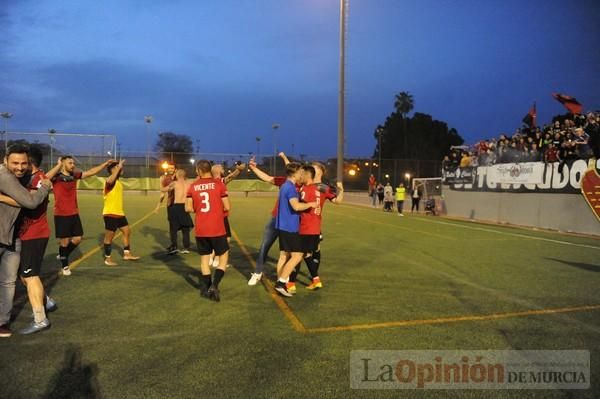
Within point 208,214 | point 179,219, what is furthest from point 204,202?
point 179,219

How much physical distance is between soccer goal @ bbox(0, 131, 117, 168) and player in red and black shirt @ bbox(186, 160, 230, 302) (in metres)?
34.2

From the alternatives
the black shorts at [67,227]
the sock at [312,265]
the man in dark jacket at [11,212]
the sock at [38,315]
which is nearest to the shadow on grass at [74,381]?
the sock at [38,315]

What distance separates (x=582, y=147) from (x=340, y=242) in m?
10.3

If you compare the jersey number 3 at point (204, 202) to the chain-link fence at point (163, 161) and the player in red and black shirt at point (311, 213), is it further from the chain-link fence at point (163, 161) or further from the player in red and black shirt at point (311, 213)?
the chain-link fence at point (163, 161)

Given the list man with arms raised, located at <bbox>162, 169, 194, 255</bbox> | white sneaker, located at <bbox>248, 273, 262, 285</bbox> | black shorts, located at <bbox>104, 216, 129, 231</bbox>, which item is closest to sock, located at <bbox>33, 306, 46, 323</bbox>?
white sneaker, located at <bbox>248, 273, 262, 285</bbox>

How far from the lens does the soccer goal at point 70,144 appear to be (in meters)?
36.5

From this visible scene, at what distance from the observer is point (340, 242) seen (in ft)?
40.7

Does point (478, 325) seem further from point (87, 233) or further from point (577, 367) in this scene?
point (87, 233)

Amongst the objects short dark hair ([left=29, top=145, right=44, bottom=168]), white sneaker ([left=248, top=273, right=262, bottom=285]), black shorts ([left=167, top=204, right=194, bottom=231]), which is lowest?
white sneaker ([left=248, top=273, right=262, bottom=285])

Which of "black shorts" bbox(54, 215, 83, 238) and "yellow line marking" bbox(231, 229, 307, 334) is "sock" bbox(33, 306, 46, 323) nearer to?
"yellow line marking" bbox(231, 229, 307, 334)

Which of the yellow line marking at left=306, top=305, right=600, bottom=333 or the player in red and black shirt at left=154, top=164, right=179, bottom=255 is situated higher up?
the player in red and black shirt at left=154, top=164, right=179, bottom=255

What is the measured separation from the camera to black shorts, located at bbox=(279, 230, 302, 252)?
629 centimetres

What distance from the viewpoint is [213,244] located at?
6137 mm

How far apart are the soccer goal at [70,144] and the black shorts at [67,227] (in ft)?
104
